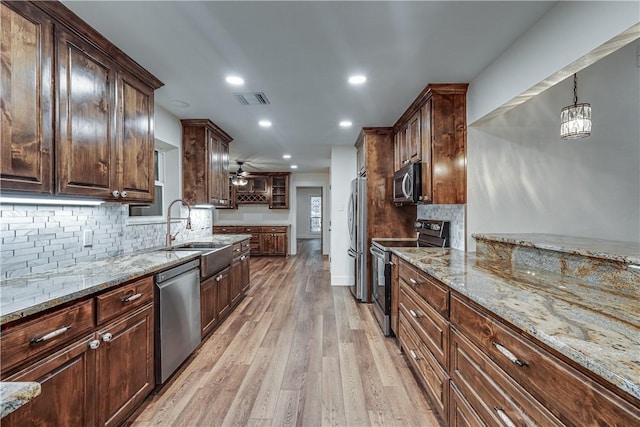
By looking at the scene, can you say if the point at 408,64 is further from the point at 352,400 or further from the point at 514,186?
the point at 352,400

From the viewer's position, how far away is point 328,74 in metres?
2.33

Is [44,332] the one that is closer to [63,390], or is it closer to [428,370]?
[63,390]

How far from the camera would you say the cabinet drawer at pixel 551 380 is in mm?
700

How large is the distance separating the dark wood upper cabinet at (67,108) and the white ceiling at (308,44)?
0.15 meters

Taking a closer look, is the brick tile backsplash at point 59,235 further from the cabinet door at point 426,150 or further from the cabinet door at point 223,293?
the cabinet door at point 426,150

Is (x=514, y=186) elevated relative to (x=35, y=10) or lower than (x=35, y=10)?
lower

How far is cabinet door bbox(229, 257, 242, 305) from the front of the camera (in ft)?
11.4

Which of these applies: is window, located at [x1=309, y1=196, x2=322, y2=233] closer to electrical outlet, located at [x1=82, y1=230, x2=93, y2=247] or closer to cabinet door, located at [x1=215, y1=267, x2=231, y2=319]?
cabinet door, located at [x1=215, y1=267, x2=231, y2=319]

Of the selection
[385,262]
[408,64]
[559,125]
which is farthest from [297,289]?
[559,125]

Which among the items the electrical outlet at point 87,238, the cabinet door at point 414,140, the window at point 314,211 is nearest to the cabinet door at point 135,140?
the electrical outlet at point 87,238

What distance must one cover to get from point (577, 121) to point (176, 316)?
11.9ft

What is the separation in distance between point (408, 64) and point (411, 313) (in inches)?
77.0

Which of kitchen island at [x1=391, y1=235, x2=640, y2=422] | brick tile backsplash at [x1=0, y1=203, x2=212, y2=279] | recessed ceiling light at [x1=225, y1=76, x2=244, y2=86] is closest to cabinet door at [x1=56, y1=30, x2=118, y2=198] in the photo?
brick tile backsplash at [x1=0, y1=203, x2=212, y2=279]

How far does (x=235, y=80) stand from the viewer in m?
2.43
